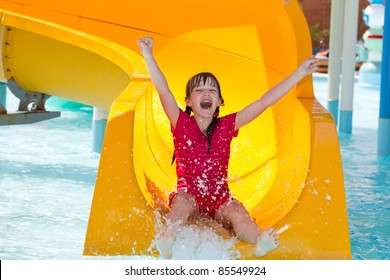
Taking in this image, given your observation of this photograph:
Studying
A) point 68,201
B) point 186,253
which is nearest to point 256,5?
point 68,201

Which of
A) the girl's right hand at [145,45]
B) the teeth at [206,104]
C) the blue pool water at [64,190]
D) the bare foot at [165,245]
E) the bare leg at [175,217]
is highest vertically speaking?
the girl's right hand at [145,45]

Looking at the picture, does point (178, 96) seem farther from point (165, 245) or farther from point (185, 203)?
point (165, 245)

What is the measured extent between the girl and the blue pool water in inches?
7.8

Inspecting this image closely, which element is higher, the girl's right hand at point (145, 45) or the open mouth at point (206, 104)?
the girl's right hand at point (145, 45)

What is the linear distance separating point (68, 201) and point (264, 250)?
1280mm

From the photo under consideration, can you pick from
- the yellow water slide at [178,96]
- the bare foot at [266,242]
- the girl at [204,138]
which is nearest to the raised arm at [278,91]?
the girl at [204,138]

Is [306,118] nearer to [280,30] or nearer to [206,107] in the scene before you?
[206,107]

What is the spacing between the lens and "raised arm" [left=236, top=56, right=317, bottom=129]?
7.77ft

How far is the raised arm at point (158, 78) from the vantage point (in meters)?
2.39

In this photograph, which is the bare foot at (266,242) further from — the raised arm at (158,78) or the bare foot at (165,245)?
the raised arm at (158,78)

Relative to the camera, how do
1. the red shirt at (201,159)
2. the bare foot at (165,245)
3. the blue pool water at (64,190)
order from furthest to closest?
1. the blue pool water at (64,190)
2. the red shirt at (201,159)
3. the bare foot at (165,245)

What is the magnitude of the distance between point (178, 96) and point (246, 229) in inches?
38.1

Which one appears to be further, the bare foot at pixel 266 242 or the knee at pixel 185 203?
the knee at pixel 185 203

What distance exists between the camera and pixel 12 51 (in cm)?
331
